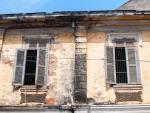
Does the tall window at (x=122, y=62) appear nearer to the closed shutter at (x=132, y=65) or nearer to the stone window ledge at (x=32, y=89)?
the closed shutter at (x=132, y=65)

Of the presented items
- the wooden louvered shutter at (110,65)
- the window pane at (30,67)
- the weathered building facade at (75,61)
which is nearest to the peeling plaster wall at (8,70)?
the weathered building facade at (75,61)

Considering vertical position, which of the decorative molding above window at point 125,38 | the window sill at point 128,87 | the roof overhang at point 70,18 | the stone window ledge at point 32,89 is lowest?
the stone window ledge at point 32,89

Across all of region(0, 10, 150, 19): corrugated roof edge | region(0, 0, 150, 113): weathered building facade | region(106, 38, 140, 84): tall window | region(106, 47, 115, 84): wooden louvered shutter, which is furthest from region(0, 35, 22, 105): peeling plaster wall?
region(106, 38, 140, 84): tall window

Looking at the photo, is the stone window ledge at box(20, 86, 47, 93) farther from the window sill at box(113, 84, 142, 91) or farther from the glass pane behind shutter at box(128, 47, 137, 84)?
the glass pane behind shutter at box(128, 47, 137, 84)

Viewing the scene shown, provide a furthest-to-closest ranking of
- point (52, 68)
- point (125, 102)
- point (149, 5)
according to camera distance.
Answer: point (149, 5), point (52, 68), point (125, 102)

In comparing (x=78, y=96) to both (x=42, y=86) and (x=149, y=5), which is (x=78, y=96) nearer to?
(x=42, y=86)

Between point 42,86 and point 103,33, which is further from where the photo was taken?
point 103,33

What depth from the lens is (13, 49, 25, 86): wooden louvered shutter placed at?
10.4 metres

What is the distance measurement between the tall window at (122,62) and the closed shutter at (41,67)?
1.90 m

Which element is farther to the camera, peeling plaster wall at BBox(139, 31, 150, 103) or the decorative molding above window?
the decorative molding above window

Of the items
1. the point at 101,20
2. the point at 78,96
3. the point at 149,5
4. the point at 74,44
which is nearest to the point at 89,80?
the point at 78,96

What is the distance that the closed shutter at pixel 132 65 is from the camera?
10.3 meters

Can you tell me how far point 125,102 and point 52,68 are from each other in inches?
93.4

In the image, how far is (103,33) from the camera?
11.1 metres
